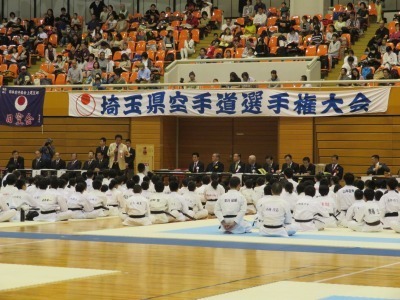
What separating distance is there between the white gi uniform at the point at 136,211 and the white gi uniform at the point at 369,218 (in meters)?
4.83

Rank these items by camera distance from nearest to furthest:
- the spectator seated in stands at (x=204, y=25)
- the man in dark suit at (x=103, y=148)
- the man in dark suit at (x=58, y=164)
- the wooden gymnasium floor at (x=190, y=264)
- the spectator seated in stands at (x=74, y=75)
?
the wooden gymnasium floor at (x=190, y=264)
the man in dark suit at (x=103, y=148)
the man in dark suit at (x=58, y=164)
the spectator seated in stands at (x=74, y=75)
the spectator seated in stands at (x=204, y=25)

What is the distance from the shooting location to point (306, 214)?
19391 millimetres

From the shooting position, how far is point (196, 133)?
32531 millimetres

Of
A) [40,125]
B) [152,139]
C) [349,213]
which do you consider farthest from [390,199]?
[40,125]

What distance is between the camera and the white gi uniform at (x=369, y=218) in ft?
62.7

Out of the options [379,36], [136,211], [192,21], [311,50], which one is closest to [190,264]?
[136,211]

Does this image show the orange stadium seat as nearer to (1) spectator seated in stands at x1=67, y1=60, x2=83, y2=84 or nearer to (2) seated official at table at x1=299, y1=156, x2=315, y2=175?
(2) seated official at table at x1=299, y1=156, x2=315, y2=175

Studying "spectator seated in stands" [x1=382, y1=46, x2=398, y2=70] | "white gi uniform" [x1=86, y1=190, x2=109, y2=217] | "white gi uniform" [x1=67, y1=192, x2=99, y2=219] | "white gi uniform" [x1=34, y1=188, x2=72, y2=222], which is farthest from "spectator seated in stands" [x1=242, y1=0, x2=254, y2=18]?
"white gi uniform" [x1=34, y1=188, x2=72, y2=222]

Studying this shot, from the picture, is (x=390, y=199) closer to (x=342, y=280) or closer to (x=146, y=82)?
(x=342, y=280)

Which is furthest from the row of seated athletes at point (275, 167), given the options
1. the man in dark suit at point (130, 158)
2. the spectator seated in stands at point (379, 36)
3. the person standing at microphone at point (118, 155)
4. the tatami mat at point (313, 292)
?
the tatami mat at point (313, 292)

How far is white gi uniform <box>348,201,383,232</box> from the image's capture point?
1911 centimetres

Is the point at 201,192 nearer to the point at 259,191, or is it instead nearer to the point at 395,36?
the point at 259,191

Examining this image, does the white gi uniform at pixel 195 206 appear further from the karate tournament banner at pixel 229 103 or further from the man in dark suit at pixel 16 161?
the man in dark suit at pixel 16 161

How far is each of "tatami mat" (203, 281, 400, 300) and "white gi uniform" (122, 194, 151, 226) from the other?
30.7 feet
